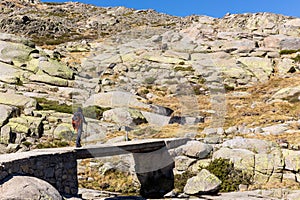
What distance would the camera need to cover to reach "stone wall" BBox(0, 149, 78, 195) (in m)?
10.8

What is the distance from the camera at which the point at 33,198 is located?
31.7 ft

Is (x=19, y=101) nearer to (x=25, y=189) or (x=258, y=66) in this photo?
(x=25, y=189)

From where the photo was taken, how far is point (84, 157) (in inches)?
574

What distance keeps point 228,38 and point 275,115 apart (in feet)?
98.2

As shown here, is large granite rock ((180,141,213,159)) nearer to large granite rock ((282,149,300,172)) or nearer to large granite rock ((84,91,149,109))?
large granite rock ((282,149,300,172))

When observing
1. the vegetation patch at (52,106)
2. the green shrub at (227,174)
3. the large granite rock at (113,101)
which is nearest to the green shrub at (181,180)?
the green shrub at (227,174)

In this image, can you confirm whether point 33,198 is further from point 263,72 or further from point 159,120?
point 263,72

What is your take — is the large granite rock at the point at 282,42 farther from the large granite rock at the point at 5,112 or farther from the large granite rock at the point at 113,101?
the large granite rock at the point at 5,112

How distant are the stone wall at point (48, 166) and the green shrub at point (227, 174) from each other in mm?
6340

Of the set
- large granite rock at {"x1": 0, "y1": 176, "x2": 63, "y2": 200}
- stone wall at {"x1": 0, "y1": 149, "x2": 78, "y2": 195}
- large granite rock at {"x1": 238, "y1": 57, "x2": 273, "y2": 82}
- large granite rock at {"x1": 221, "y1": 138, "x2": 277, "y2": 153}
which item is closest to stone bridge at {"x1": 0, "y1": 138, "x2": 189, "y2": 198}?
stone wall at {"x1": 0, "y1": 149, "x2": 78, "y2": 195}

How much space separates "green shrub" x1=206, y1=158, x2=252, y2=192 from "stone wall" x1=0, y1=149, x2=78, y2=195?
6.34 metres

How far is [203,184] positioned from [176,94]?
19.0 m

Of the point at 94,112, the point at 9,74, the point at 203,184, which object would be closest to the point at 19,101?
the point at 94,112

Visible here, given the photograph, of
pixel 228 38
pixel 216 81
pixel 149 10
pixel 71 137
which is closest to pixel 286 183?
pixel 71 137
